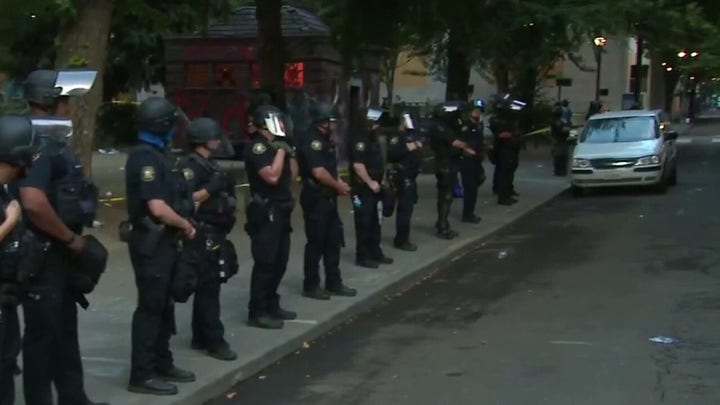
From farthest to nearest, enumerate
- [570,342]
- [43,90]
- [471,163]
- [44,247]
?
[471,163], [570,342], [43,90], [44,247]

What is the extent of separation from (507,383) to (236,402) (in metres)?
1.80

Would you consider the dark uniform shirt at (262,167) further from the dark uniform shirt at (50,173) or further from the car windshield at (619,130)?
the car windshield at (619,130)

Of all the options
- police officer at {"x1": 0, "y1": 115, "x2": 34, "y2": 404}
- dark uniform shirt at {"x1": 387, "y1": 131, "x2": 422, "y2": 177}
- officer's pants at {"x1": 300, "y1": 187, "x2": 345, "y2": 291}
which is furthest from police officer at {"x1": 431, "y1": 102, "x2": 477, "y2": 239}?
police officer at {"x1": 0, "y1": 115, "x2": 34, "y2": 404}

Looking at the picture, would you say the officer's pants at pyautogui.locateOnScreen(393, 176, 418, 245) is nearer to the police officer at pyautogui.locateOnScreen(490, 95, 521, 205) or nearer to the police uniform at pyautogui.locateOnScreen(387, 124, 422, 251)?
the police uniform at pyautogui.locateOnScreen(387, 124, 422, 251)

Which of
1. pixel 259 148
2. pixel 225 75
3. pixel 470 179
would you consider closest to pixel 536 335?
pixel 259 148

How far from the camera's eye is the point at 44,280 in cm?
598

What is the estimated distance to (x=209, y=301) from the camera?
7.88 meters

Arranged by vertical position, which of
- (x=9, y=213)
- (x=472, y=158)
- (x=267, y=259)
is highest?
(x=9, y=213)

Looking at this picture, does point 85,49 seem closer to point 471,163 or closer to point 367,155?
point 367,155

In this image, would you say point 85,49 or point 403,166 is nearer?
point 85,49

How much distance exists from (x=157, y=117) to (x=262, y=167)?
2.04 m

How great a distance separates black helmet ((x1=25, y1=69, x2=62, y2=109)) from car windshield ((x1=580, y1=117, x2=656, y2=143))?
1699 centimetres

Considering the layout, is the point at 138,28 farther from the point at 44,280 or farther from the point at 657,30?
the point at 44,280

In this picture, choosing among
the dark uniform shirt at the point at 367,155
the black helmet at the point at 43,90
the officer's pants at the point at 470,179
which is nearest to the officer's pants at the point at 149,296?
the black helmet at the point at 43,90
